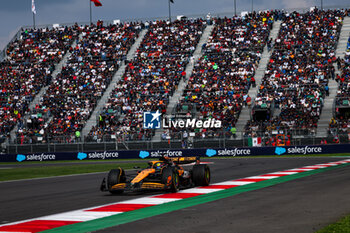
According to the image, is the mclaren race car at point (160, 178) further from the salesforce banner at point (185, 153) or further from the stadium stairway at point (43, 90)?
the stadium stairway at point (43, 90)

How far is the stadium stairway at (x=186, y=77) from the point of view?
38.3 metres

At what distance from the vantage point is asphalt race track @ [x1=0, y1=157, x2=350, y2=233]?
7051 millimetres

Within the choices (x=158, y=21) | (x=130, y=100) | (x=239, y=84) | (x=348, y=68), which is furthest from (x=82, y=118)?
(x=348, y=68)

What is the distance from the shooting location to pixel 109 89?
153 feet

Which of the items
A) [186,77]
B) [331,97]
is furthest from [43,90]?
[331,97]

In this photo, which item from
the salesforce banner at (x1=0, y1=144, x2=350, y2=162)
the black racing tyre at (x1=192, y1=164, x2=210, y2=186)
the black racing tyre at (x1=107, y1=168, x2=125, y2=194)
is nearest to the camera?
the black racing tyre at (x1=107, y1=168, x2=125, y2=194)

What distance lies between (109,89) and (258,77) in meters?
13.0

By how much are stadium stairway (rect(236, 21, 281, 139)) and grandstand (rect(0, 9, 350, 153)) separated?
95mm

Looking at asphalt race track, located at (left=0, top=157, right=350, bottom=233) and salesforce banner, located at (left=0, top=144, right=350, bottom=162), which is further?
salesforce banner, located at (left=0, top=144, right=350, bottom=162)

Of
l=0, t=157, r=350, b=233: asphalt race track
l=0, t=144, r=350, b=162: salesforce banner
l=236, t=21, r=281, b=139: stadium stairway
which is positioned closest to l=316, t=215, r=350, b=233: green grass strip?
l=0, t=157, r=350, b=233: asphalt race track

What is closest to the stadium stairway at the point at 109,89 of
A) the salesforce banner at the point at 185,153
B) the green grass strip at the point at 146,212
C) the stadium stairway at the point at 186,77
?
the salesforce banner at the point at 185,153

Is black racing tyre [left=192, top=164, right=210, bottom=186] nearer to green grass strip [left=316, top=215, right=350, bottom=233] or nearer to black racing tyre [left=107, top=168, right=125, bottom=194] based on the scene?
black racing tyre [left=107, top=168, right=125, bottom=194]

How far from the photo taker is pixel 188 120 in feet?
126

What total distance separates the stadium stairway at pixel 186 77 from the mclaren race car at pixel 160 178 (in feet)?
74.6
